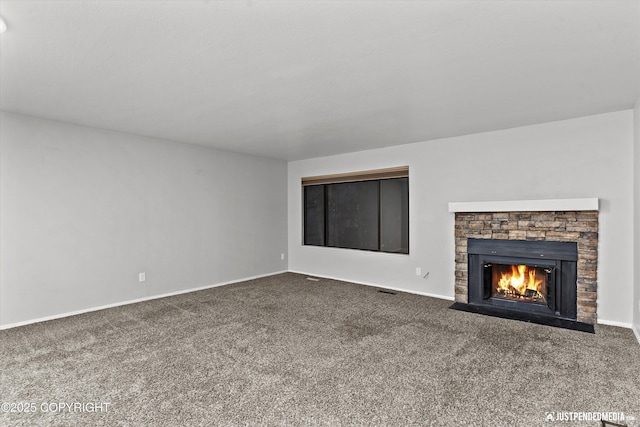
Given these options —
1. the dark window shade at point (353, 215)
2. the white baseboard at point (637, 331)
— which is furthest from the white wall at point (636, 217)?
the dark window shade at point (353, 215)

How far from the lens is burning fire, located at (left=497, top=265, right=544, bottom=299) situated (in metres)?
4.10

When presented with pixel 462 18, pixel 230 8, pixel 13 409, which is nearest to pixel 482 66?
pixel 462 18

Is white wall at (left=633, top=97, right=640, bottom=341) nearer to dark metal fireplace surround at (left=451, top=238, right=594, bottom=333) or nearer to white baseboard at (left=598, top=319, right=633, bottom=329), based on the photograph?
white baseboard at (left=598, top=319, right=633, bottom=329)

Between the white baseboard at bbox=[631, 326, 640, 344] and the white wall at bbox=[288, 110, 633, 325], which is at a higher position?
the white wall at bbox=[288, 110, 633, 325]

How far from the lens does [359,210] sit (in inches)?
243

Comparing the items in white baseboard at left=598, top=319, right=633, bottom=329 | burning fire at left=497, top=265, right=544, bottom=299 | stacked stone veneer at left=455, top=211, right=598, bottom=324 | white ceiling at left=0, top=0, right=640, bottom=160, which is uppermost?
white ceiling at left=0, top=0, right=640, bottom=160

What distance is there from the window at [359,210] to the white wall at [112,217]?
3.57 ft

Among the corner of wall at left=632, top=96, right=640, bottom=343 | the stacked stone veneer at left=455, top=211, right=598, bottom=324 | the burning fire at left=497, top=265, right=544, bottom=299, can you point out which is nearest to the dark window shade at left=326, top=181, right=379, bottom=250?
the stacked stone veneer at left=455, top=211, right=598, bottom=324

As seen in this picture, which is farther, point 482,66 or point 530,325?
point 530,325

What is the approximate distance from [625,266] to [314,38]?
3906mm

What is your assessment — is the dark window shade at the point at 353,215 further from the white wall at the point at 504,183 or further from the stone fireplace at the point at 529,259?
the stone fireplace at the point at 529,259

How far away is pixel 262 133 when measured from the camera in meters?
4.53

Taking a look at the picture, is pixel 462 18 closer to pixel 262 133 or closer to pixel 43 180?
pixel 262 133

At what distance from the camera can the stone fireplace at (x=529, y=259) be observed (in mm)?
3705
